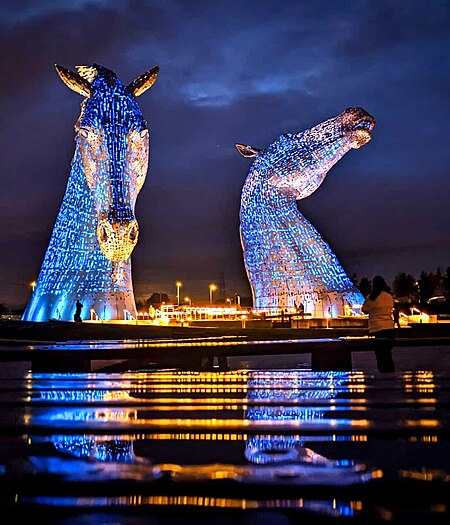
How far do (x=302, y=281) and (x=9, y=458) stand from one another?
21321mm

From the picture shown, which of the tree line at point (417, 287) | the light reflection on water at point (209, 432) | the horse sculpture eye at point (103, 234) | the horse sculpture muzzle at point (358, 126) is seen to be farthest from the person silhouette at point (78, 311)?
the tree line at point (417, 287)

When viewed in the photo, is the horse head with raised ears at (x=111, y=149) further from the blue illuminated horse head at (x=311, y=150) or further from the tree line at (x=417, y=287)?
the tree line at (x=417, y=287)

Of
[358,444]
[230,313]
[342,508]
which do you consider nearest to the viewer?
[342,508]

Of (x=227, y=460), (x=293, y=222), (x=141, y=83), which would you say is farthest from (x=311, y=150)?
(x=227, y=460)

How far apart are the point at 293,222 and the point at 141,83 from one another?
7513mm

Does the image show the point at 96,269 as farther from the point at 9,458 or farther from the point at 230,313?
the point at 9,458

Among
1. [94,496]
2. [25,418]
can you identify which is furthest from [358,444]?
[25,418]

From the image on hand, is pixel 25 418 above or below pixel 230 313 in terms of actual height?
below

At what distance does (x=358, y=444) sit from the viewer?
1.95 metres

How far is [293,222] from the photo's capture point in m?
A: 22.4

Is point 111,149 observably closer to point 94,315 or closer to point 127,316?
point 94,315

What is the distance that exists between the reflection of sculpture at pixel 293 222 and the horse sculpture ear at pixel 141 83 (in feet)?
16.9

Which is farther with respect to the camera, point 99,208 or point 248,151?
point 248,151

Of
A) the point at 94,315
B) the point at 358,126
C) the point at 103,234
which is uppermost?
the point at 358,126
